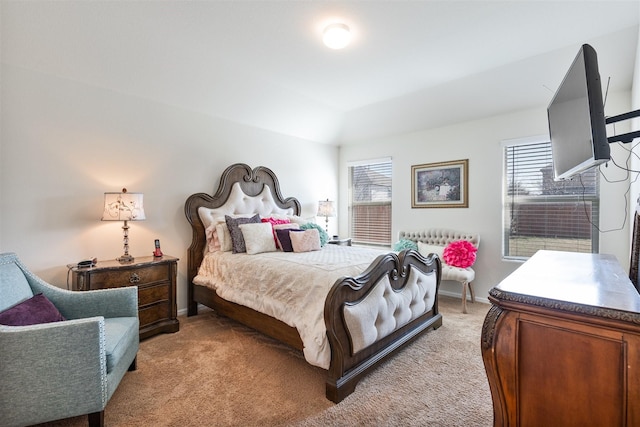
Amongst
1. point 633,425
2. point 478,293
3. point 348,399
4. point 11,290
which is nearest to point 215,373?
point 348,399

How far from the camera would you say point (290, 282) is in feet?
7.63

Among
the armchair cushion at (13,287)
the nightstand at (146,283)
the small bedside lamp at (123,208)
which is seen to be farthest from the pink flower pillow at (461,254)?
the armchair cushion at (13,287)

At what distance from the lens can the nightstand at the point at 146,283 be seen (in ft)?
8.11

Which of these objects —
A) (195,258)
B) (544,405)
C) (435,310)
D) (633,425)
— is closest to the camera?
(633,425)

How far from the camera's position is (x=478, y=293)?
3.94m

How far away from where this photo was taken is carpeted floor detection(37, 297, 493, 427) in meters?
1.73

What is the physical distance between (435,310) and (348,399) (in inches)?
60.4

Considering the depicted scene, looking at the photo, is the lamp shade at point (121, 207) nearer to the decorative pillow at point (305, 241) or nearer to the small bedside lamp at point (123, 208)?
the small bedside lamp at point (123, 208)

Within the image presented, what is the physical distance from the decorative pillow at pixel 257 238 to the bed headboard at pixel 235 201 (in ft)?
1.93

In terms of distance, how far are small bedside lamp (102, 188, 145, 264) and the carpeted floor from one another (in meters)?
1.15

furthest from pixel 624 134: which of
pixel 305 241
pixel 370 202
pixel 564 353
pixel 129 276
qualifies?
pixel 370 202

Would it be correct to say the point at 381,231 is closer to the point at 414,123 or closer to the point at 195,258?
the point at 414,123

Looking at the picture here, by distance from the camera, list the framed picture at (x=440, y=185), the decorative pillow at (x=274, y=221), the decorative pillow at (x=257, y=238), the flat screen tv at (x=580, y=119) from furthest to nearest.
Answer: the framed picture at (x=440, y=185)
the decorative pillow at (x=274, y=221)
the decorative pillow at (x=257, y=238)
the flat screen tv at (x=580, y=119)

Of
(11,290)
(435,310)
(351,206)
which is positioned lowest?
(435,310)
